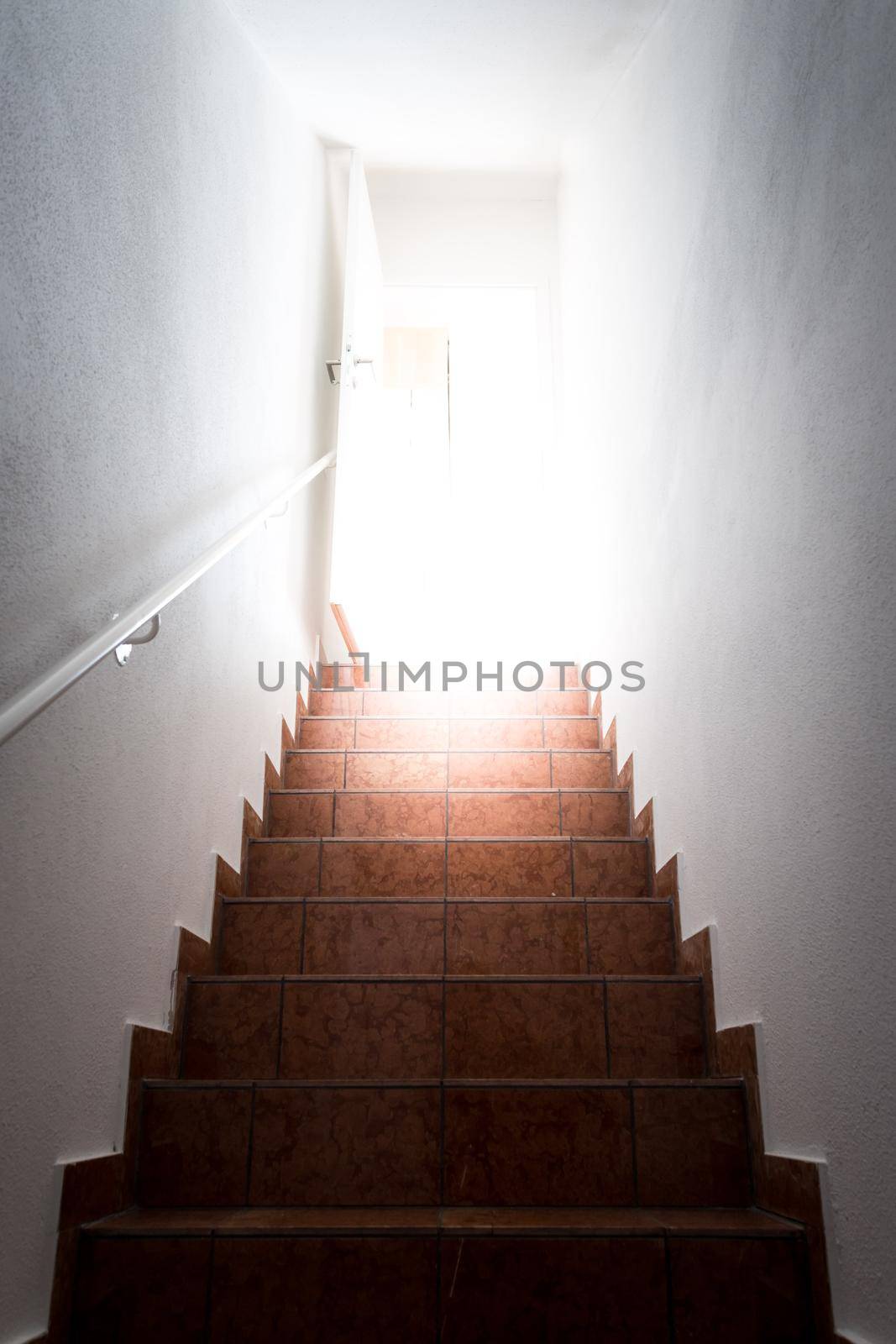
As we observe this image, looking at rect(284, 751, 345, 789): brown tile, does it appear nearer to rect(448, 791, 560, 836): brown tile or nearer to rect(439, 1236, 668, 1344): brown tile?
rect(448, 791, 560, 836): brown tile

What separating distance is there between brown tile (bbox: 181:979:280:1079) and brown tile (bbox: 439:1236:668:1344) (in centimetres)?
59

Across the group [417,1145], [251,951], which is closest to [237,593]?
[251,951]

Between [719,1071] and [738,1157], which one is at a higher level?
[719,1071]

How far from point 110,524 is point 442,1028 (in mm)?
1083

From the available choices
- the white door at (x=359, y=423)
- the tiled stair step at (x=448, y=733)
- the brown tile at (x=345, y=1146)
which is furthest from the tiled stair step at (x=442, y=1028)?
the white door at (x=359, y=423)

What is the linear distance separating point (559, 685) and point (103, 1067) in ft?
8.44

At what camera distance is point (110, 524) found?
1624 millimetres

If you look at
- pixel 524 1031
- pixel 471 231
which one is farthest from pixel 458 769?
pixel 471 231

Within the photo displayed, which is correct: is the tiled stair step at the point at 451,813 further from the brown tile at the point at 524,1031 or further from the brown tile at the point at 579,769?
the brown tile at the point at 524,1031

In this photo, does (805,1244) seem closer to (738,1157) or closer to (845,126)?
(738,1157)

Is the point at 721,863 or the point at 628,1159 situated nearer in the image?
the point at 628,1159

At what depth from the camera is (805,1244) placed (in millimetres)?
1383

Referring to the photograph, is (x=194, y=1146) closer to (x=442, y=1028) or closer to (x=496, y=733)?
(x=442, y=1028)

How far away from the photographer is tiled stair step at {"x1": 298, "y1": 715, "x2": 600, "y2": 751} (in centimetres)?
324
